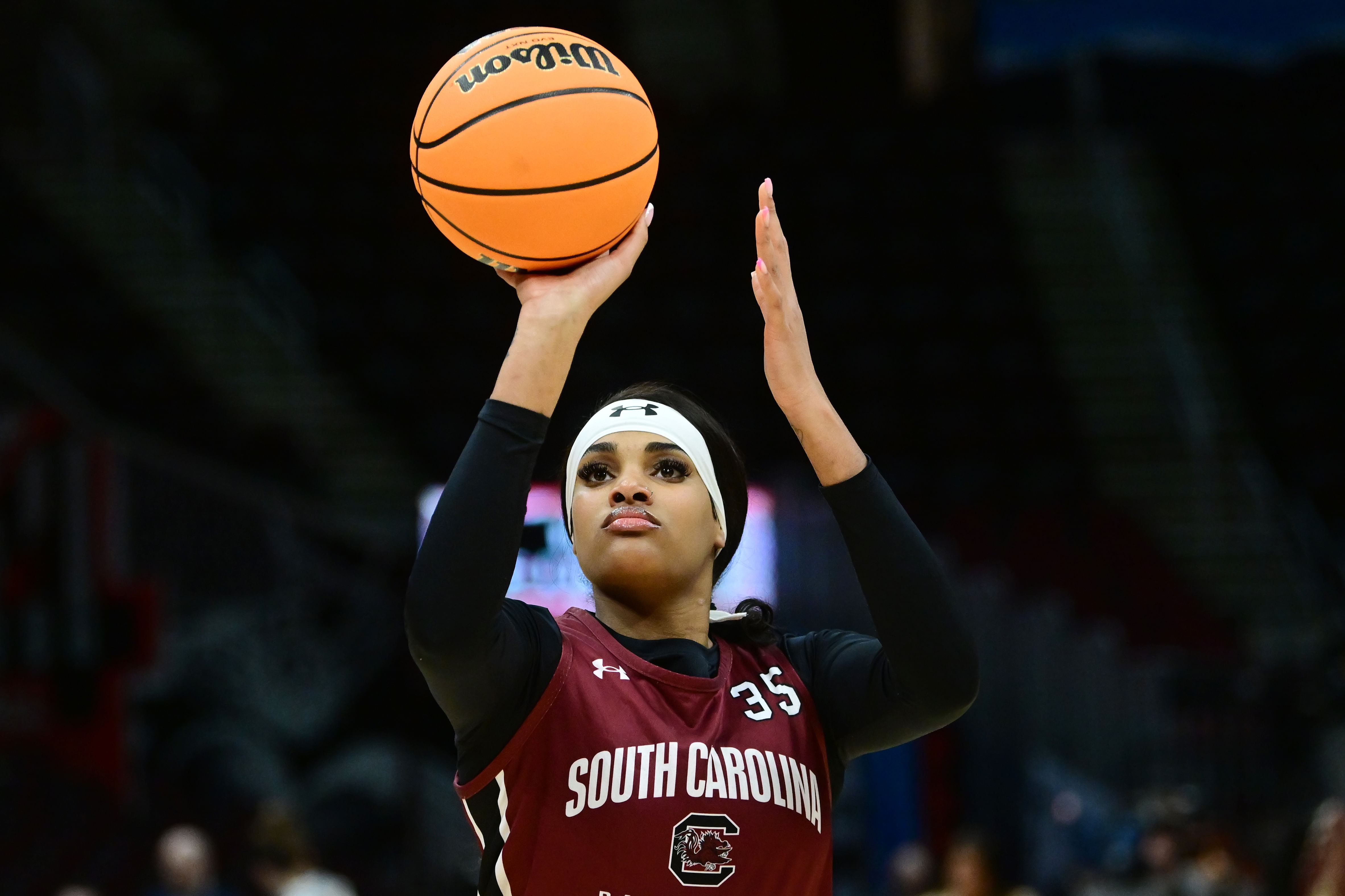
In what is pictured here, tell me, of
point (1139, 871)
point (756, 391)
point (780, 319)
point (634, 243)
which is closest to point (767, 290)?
point (780, 319)

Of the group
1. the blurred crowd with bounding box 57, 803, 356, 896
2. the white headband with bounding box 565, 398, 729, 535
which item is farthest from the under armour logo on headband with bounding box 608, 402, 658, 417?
the blurred crowd with bounding box 57, 803, 356, 896

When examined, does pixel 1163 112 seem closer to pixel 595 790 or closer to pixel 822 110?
pixel 822 110

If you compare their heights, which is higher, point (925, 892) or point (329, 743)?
point (329, 743)

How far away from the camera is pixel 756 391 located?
12.6 m

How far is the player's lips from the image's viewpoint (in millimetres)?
2275

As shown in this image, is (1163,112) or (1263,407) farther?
(1163,112)

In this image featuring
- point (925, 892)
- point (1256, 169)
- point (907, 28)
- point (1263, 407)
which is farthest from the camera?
point (907, 28)

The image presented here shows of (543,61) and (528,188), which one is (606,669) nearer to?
(528,188)

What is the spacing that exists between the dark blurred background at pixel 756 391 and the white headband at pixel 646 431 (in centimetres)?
533

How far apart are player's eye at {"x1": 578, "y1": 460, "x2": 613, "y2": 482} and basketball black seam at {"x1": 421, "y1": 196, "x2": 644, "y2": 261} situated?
1.01ft

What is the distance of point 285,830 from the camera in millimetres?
7402

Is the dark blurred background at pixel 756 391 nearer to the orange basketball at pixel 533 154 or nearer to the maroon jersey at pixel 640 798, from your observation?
the maroon jersey at pixel 640 798

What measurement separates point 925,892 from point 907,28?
10.4 m

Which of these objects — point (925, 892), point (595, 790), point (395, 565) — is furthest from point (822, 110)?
point (595, 790)
